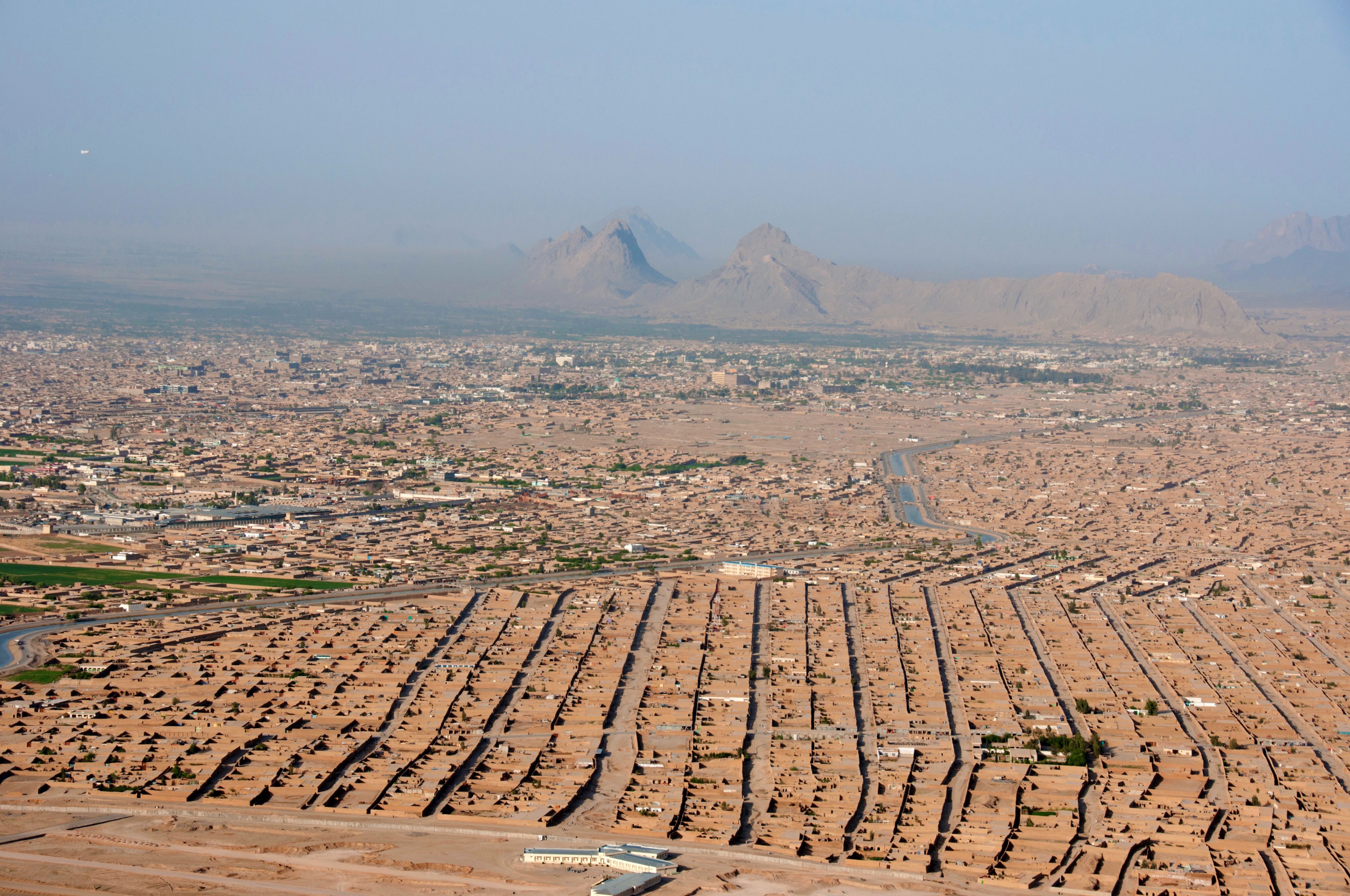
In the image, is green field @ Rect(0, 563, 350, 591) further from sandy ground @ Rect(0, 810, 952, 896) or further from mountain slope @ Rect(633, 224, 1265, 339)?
mountain slope @ Rect(633, 224, 1265, 339)

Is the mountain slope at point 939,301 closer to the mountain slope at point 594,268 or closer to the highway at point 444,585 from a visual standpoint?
the mountain slope at point 594,268

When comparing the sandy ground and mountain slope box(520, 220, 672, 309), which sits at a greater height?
mountain slope box(520, 220, 672, 309)

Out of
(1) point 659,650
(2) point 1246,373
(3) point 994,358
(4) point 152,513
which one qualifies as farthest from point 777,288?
(1) point 659,650

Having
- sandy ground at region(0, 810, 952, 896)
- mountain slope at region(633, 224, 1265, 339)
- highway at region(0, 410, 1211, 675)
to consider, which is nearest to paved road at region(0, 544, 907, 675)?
highway at region(0, 410, 1211, 675)

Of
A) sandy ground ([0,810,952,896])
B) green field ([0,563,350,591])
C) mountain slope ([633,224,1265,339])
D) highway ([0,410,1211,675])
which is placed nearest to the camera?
sandy ground ([0,810,952,896])

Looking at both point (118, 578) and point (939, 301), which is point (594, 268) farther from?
point (118, 578)
